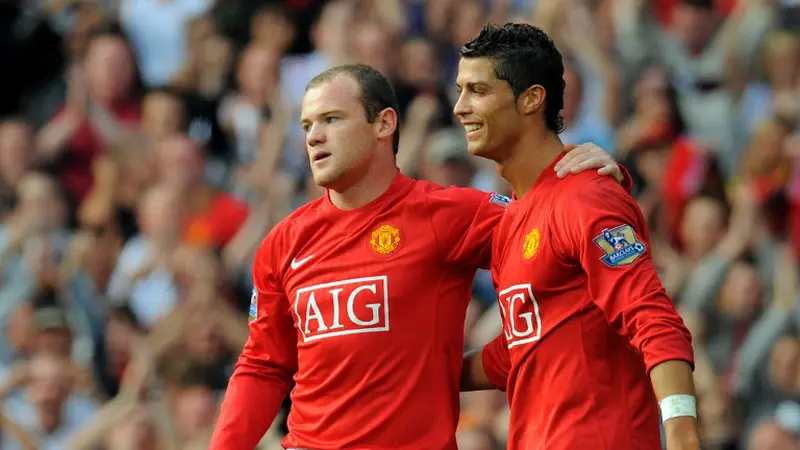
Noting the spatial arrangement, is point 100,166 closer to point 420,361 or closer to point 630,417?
point 420,361

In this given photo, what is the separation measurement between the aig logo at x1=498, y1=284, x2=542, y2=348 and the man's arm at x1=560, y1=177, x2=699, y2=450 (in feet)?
0.83

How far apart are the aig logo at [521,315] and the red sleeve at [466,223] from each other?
38 centimetres

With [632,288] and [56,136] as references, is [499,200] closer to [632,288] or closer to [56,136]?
[632,288]

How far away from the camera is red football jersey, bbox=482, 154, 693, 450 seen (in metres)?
4.98

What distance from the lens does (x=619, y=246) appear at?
16.3 ft

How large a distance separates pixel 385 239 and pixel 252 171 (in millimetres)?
5248

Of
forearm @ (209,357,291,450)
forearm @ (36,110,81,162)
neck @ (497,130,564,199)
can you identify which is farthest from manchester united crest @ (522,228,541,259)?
forearm @ (36,110,81,162)

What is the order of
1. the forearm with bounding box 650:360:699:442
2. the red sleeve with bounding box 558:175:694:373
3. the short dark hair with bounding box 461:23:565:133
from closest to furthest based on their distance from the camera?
the forearm with bounding box 650:360:699:442
the red sleeve with bounding box 558:175:694:373
the short dark hair with bounding box 461:23:565:133

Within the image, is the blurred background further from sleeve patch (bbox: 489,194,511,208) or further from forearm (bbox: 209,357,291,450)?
sleeve patch (bbox: 489,194,511,208)

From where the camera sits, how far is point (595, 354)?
516 cm

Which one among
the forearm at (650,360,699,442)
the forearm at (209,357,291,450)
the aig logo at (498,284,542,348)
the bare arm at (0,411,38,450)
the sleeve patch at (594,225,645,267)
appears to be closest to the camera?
the forearm at (650,360,699,442)

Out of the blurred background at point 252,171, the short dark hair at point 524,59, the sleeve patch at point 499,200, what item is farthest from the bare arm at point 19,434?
the short dark hair at point 524,59

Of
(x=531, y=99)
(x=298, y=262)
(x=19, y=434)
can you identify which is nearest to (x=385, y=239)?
(x=298, y=262)

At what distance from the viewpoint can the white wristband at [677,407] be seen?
468 centimetres
